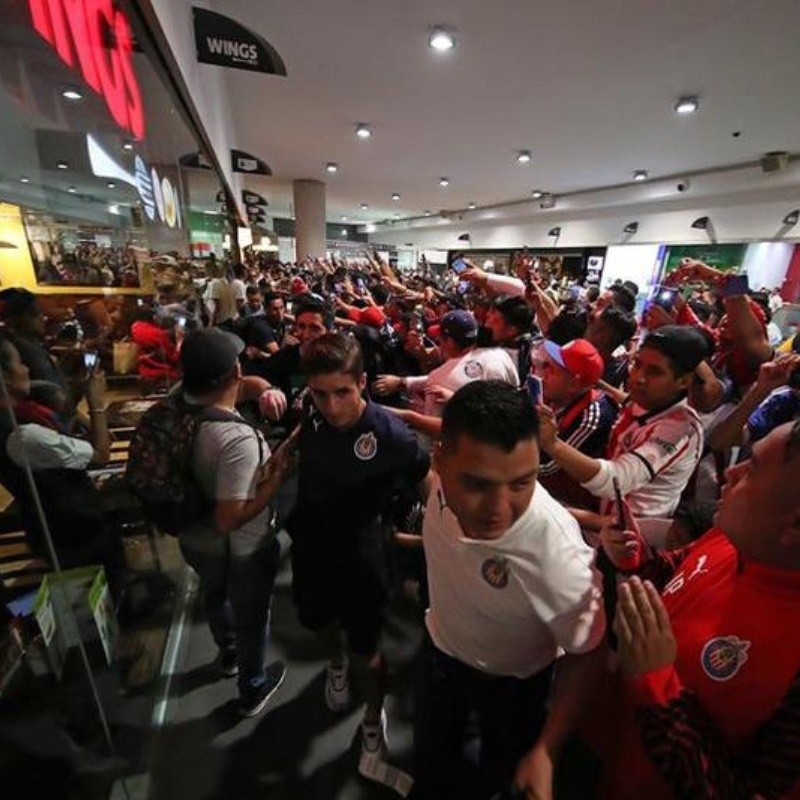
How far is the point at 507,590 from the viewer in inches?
40.7

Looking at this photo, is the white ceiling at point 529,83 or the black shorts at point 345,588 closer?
the black shorts at point 345,588

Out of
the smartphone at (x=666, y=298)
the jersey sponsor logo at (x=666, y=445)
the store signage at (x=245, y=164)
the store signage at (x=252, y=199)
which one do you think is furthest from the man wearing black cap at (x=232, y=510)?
the store signage at (x=252, y=199)

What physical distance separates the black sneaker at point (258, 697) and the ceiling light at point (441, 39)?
5181 mm

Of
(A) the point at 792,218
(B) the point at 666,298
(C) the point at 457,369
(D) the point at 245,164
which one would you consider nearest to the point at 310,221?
(D) the point at 245,164

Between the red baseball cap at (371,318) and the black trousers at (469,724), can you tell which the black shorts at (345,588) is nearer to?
the black trousers at (469,724)

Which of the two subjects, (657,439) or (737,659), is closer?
(737,659)

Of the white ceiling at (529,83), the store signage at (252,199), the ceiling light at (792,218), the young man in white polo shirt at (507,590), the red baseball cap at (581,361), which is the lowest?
the young man in white polo shirt at (507,590)

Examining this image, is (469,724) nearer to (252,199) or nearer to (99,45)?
(99,45)

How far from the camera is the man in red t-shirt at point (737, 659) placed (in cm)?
75

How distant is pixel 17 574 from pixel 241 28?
3781 millimetres

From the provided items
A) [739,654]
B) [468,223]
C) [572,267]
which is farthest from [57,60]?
[468,223]

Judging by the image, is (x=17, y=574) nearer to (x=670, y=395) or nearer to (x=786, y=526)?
(x=786, y=526)

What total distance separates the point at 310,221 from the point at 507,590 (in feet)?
45.5

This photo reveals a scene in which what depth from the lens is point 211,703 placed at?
1.99 m
